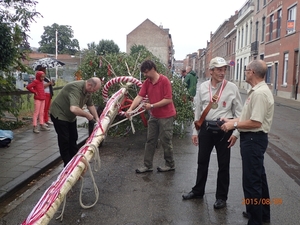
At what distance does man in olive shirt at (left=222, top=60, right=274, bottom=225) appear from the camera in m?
3.39

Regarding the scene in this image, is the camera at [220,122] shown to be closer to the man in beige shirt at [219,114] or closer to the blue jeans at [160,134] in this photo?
the man in beige shirt at [219,114]

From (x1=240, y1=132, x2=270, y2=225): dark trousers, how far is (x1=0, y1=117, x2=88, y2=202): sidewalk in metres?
3.37

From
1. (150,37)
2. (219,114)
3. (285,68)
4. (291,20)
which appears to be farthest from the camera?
(150,37)

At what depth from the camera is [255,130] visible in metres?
3.48

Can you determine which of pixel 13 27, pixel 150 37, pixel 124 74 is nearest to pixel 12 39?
pixel 13 27

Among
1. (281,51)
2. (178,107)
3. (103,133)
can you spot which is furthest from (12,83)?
(281,51)

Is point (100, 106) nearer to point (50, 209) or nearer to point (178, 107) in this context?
point (178, 107)

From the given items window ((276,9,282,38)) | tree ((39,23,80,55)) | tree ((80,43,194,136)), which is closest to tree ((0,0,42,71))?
tree ((80,43,194,136))

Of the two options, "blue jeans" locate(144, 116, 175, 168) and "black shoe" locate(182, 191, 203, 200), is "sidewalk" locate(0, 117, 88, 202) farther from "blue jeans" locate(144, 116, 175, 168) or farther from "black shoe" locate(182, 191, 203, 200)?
"black shoe" locate(182, 191, 203, 200)

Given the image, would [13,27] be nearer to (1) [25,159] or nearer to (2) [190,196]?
(1) [25,159]

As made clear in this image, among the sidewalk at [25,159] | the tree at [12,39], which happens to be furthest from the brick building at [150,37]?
the sidewalk at [25,159]

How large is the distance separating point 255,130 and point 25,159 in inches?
187

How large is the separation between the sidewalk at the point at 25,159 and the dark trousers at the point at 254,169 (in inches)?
133

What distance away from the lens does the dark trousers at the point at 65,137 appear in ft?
17.3
